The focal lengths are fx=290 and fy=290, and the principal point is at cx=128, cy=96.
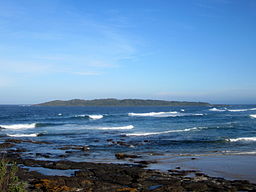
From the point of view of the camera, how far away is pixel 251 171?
1477 cm

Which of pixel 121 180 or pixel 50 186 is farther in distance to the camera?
pixel 121 180

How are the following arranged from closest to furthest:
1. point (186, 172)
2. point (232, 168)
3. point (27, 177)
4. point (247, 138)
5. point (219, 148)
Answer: point (27, 177)
point (186, 172)
point (232, 168)
point (219, 148)
point (247, 138)

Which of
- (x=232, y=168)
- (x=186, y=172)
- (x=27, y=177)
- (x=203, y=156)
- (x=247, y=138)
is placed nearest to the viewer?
(x=27, y=177)

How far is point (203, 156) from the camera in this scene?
1917 centimetres

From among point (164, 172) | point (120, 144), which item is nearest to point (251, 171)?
point (164, 172)

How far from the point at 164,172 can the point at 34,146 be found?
14.8 meters

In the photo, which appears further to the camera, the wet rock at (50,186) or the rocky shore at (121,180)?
the rocky shore at (121,180)

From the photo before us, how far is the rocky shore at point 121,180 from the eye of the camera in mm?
11555

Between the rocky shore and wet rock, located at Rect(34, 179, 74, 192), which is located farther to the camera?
the rocky shore

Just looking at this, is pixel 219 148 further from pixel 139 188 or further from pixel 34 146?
pixel 34 146

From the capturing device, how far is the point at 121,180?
1284cm

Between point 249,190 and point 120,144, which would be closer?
point 249,190

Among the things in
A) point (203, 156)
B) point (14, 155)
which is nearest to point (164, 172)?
point (203, 156)

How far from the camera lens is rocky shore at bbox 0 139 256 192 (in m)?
11.6
